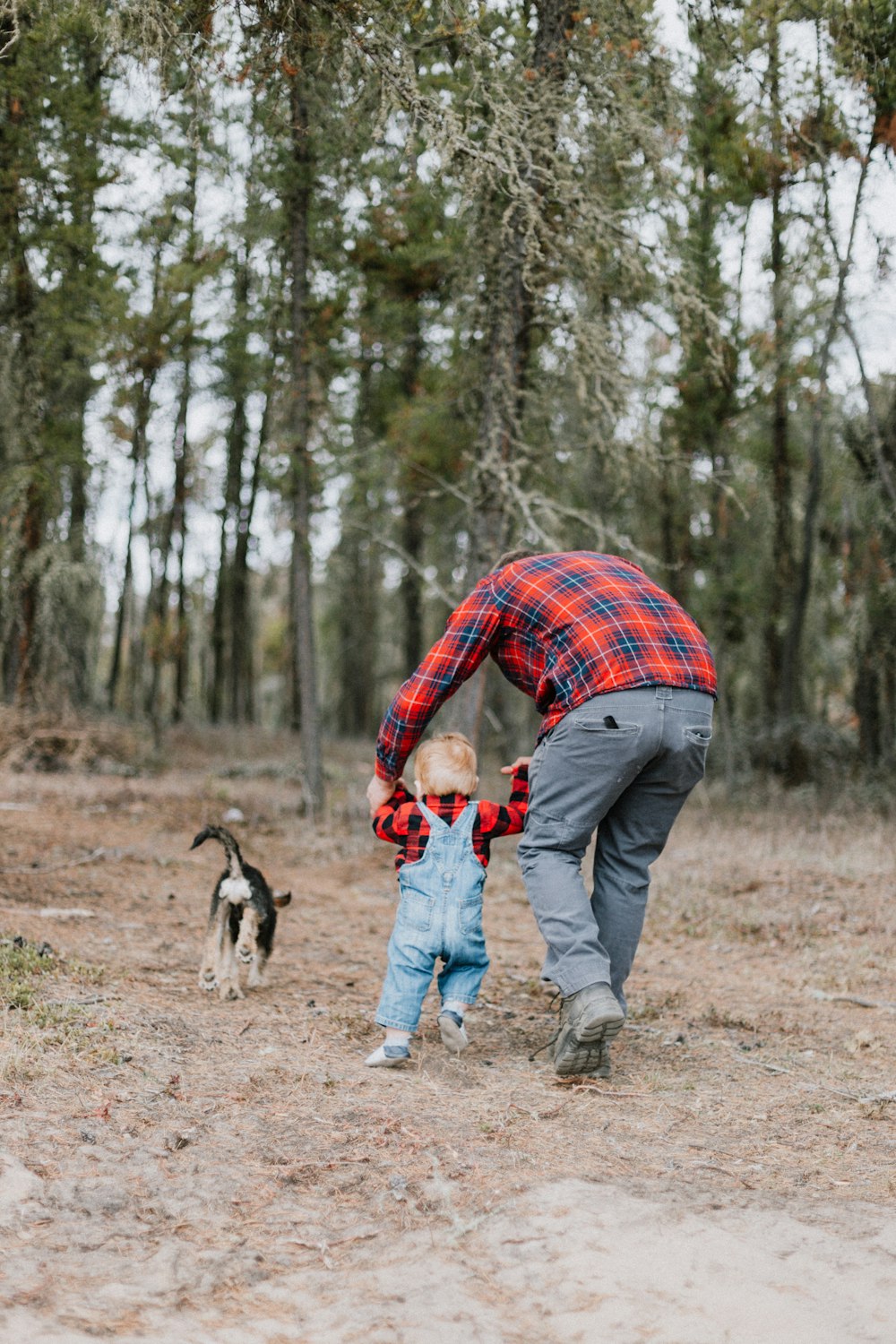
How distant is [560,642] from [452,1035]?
160cm

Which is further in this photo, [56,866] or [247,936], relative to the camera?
[56,866]

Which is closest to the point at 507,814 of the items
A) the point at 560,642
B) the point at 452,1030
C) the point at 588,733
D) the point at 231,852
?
the point at 588,733

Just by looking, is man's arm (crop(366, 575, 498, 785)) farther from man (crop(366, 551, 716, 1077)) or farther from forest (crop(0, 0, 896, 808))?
forest (crop(0, 0, 896, 808))

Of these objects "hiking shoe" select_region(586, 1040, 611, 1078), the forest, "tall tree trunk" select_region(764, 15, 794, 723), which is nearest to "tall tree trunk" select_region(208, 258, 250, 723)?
the forest

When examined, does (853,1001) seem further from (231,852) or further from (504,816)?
(231,852)

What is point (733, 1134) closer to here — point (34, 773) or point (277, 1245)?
point (277, 1245)

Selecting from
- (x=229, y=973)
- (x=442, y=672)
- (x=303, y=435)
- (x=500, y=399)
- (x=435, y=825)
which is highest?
(x=303, y=435)

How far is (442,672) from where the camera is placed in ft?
13.8

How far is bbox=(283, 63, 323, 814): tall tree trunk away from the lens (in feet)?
36.3

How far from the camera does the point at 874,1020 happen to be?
5379mm

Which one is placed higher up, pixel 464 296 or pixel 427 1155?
pixel 464 296

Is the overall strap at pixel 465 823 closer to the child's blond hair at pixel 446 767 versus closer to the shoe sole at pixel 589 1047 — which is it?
the child's blond hair at pixel 446 767

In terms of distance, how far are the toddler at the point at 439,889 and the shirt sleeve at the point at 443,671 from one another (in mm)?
150

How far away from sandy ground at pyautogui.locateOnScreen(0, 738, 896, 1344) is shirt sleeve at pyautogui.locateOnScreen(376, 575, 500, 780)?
50.2 inches
